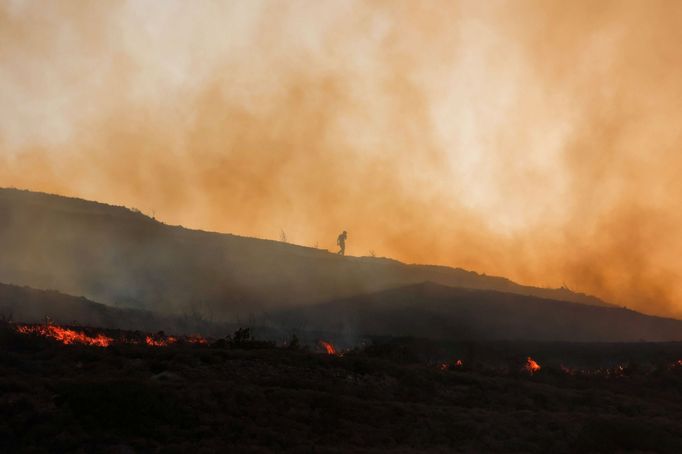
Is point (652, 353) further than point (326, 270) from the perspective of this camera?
No

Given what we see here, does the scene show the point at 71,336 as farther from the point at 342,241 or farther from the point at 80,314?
the point at 342,241

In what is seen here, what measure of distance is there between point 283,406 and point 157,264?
6489cm

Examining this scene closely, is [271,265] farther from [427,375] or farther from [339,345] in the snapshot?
[427,375]

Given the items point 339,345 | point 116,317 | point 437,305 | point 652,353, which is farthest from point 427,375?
point 437,305

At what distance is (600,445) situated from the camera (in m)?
26.1

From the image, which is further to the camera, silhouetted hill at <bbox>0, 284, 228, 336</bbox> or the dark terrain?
silhouetted hill at <bbox>0, 284, 228, 336</bbox>

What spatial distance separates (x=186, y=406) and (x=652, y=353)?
50.7m

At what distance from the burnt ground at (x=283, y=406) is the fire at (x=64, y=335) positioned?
44.8 inches

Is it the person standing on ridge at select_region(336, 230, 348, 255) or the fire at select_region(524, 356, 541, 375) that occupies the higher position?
the person standing on ridge at select_region(336, 230, 348, 255)

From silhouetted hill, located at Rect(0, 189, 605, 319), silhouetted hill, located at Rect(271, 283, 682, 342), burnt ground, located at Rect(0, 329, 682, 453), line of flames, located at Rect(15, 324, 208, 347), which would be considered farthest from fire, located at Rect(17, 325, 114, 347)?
silhouetted hill, located at Rect(0, 189, 605, 319)

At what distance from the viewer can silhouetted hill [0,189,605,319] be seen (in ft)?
257

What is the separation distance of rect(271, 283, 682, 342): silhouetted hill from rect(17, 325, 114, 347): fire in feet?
116

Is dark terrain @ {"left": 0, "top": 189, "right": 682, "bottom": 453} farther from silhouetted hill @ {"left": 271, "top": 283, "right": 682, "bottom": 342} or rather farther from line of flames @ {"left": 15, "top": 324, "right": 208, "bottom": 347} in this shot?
silhouetted hill @ {"left": 271, "top": 283, "right": 682, "bottom": 342}

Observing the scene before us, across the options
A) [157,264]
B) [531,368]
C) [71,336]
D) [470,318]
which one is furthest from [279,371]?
[157,264]
